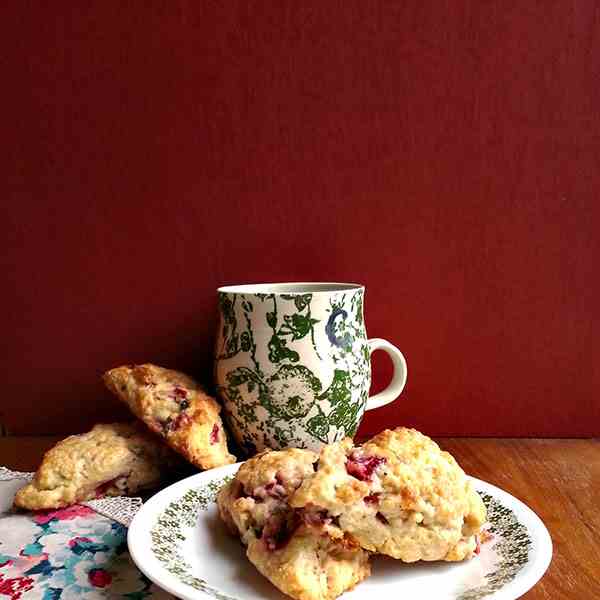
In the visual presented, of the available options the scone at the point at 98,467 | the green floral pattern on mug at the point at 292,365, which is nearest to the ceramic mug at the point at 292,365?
the green floral pattern on mug at the point at 292,365

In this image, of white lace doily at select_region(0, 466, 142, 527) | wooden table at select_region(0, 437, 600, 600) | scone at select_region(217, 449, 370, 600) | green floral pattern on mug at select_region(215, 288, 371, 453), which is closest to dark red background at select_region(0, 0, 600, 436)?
wooden table at select_region(0, 437, 600, 600)

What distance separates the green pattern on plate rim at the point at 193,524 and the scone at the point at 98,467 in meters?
0.11

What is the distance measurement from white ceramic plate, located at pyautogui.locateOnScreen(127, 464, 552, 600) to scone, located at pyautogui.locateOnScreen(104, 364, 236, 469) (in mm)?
89

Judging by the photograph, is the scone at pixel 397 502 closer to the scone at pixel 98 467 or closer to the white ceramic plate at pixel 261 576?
the white ceramic plate at pixel 261 576

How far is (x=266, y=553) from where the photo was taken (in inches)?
21.2

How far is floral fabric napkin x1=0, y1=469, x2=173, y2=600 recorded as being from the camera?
0.57 meters

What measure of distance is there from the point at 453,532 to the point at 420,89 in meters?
0.61

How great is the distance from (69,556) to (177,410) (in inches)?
8.0

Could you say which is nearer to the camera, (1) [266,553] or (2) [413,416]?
(1) [266,553]

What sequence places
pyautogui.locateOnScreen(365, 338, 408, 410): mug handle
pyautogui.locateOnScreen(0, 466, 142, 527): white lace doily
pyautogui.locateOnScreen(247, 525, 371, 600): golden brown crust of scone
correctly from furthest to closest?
pyautogui.locateOnScreen(365, 338, 408, 410): mug handle < pyautogui.locateOnScreen(0, 466, 142, 527): white lace doily < pyautogui.locateOnScreen(247, 525, 371, 600): golden brown crust of scone

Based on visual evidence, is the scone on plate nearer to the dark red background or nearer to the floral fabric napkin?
the floral fabric napkin

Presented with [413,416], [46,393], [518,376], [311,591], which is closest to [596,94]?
[518,376]

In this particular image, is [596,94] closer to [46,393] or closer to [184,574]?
[184,574]

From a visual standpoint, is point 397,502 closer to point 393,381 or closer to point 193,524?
point 193,524
